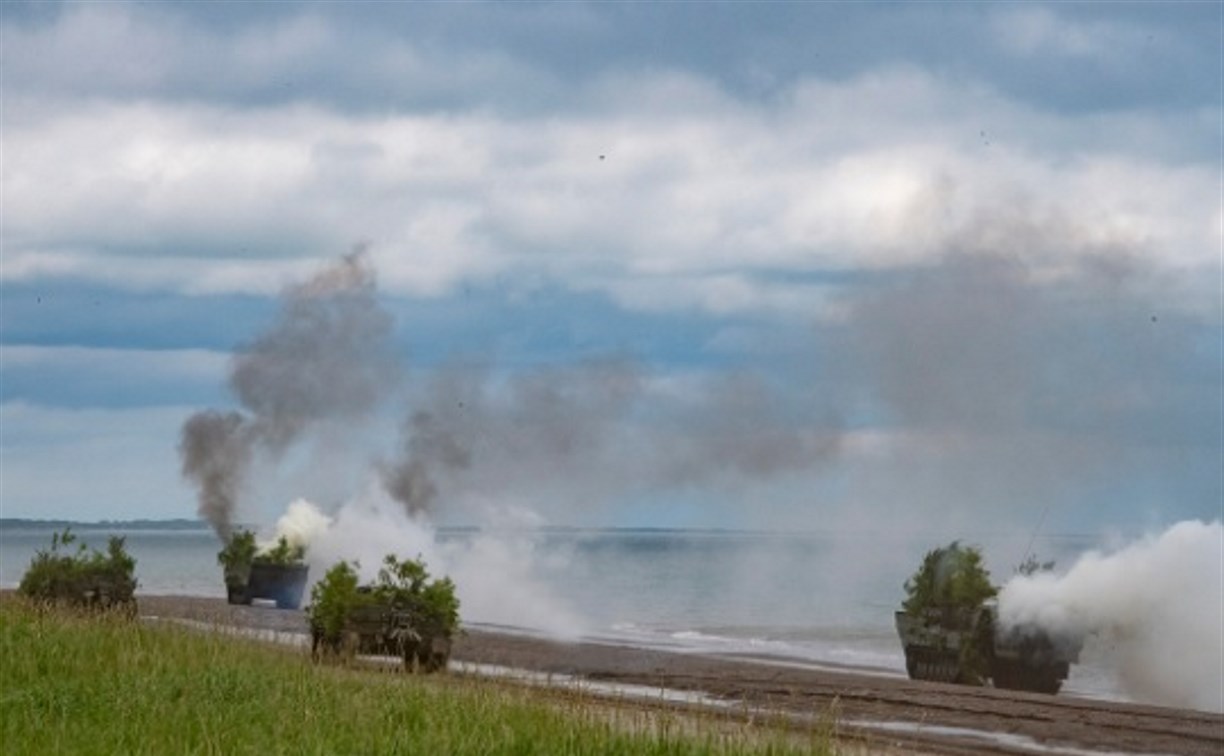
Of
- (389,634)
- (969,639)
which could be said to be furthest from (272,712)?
(969,639)

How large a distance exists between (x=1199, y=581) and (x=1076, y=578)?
15.0ft

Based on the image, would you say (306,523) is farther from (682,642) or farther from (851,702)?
(851,702)

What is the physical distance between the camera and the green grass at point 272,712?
18922 mm

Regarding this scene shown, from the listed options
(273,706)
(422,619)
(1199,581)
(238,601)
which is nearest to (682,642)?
(238,601)

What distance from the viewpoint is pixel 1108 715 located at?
112 feet

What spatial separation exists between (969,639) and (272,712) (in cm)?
2343

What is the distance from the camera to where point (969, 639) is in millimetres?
42375

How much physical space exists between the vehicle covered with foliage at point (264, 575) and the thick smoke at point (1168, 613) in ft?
93.2

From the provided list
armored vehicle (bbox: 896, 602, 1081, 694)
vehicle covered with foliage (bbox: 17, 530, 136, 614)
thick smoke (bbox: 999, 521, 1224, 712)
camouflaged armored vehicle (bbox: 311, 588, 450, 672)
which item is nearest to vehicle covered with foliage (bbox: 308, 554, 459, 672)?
camouflaged armored vehicle (bbox: 311, 588, 450, 672)

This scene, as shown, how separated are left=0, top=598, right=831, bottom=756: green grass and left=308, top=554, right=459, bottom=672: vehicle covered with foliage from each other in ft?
22.7

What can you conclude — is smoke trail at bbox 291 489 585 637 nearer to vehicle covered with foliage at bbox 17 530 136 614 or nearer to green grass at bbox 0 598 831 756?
vehicle covered with foliage at bbox 17 530 136 614

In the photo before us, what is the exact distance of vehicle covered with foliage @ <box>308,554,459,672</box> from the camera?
35.2 meters

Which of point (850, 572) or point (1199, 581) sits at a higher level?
point (850, 572)

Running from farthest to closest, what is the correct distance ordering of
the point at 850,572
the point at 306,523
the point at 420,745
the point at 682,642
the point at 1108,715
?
the point at 850,572, the point at 306,523, the point at 682,642, the point at 1108,715, the point at 420,745
